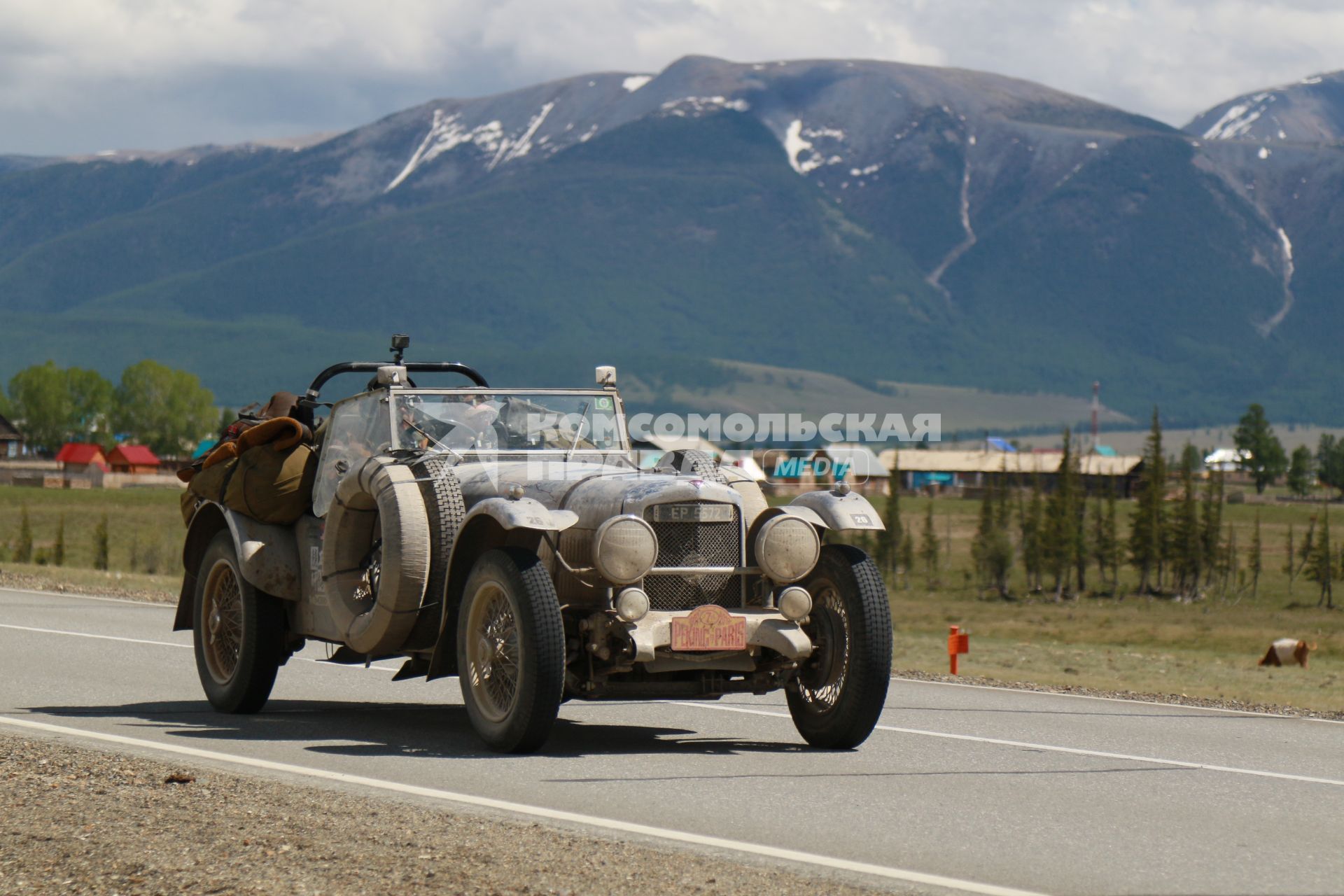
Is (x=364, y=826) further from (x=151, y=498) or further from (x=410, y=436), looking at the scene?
(x=151, y=498)

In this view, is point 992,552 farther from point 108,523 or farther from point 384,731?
point 384,731

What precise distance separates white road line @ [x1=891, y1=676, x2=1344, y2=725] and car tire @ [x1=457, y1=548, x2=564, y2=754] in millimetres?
6966

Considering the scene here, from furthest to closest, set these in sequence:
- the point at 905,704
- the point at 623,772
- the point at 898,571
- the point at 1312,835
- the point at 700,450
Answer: the point at 898,571
the point at 905,704
the point at 700,450
the point at 623,772
the point at 1312,835

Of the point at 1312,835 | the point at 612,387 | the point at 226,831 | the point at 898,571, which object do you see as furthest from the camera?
the point at 898,571

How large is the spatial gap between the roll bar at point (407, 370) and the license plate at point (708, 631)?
2.82m

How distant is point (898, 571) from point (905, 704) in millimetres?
99125

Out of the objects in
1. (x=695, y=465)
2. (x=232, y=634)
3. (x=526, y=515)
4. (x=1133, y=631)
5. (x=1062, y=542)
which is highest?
(x=695, y=465)

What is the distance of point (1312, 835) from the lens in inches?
343

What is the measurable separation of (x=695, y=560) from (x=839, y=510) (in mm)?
997

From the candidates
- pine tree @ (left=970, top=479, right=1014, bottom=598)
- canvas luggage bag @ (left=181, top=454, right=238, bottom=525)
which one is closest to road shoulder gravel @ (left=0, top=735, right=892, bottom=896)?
canvas luggage bag @ (left=181, top=454, right=238, bottom=525)

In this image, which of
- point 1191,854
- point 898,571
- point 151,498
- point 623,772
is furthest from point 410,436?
point 151,498

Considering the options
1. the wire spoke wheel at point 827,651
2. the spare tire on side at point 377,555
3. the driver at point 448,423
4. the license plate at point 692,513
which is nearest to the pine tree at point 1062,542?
the driver at point 448,423

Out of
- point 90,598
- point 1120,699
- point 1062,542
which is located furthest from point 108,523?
point 1120,699

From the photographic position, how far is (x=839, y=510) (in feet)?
37.0
